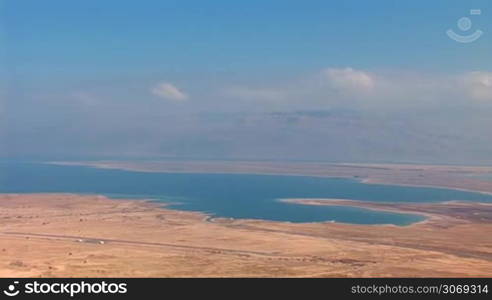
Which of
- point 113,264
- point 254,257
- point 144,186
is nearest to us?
point 113,264

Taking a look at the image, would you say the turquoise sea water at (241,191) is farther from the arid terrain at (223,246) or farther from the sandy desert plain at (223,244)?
the arid terrain at (223,246)

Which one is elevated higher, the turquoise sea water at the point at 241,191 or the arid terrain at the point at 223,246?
the turquoise sea water at the point at 241,191

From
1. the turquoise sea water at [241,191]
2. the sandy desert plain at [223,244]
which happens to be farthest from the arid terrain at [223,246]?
the turquoise sea water at [241,191]

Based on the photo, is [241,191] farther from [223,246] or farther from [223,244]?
[223,246]

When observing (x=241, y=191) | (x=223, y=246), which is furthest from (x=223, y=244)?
(x=241, y=191)

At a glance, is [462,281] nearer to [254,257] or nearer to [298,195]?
[254,257]

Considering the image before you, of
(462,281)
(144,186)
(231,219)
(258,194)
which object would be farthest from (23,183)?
(462,281)
